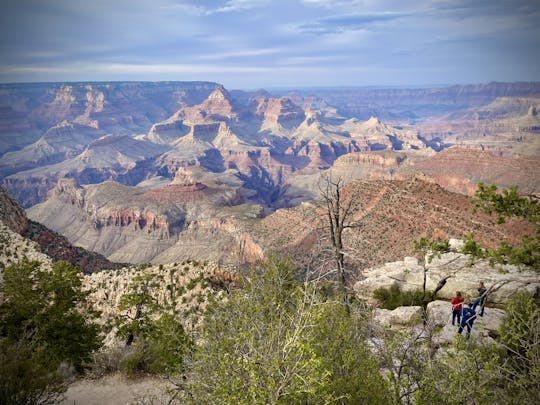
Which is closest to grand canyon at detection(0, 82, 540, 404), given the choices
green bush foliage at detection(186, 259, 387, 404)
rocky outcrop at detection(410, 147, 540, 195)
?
green bush foliage at detection(186, 259, 387, 404)

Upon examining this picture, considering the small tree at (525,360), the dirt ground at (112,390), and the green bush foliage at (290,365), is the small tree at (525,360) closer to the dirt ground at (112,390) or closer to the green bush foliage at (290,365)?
the green bush foliage at (290,365)

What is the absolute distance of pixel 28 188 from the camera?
194000 mm

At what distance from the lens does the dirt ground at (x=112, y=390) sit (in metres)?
15.2

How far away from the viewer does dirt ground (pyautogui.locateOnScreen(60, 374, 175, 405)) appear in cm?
1523

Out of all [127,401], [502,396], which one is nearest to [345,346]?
[502,396]

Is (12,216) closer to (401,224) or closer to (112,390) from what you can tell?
(112,390)

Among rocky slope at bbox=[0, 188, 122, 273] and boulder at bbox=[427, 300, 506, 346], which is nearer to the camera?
boulder at bbox=[427, 300, 506, 346]

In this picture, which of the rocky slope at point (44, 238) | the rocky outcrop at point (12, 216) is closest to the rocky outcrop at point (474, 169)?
the rocky slope at point (44, 238)

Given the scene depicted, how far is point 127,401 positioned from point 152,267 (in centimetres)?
1258

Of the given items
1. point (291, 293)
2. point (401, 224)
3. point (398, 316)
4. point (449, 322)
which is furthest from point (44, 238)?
point (401, 224)

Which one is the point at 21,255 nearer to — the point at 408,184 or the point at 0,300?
the point at 0,300

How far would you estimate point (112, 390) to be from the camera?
16.1 m

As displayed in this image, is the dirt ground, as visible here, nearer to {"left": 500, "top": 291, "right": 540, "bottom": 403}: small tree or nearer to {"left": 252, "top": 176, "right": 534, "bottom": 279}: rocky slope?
{"left": 500, "top": 291, "right": 540, "bottom": 403}: small tree

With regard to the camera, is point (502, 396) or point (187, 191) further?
point (187, 191)
